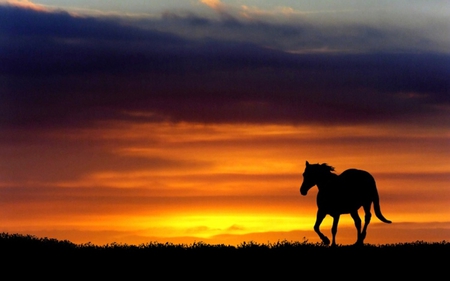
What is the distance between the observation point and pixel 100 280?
697 inches

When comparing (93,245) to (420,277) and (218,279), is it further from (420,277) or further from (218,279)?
(420,277)

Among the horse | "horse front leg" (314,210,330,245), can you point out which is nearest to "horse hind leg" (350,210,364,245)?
the horse

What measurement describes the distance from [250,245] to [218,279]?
3652 millimetres

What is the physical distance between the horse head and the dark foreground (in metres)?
3.18

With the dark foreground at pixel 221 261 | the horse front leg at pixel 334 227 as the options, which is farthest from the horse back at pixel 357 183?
the dark foreground at pixel 221 261

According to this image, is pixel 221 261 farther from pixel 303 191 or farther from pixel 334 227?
pixel 303 191

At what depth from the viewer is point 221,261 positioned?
19.0m

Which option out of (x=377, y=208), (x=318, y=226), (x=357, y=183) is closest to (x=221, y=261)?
(x=318, y=226)

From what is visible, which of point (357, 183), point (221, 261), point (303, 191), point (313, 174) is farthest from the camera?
point (303, 191)

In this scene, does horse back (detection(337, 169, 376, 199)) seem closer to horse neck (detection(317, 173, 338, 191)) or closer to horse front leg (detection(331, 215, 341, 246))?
horse neck (detection(317, 173, 338, 191))

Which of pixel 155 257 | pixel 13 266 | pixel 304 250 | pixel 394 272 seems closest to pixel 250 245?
pixel 304 250

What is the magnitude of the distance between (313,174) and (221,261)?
6.35 metres

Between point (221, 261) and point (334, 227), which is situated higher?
point (334, 227)

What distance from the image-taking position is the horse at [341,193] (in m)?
23.2
